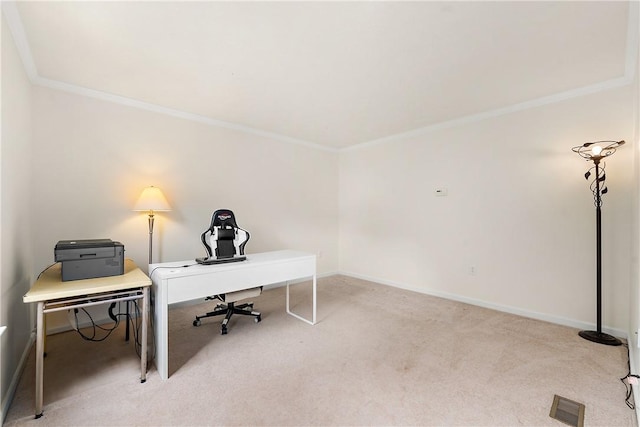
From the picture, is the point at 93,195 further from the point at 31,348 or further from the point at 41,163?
the point at 31,348

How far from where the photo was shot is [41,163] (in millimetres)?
2664

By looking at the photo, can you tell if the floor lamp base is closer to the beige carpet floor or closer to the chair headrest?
the beige carpet floor

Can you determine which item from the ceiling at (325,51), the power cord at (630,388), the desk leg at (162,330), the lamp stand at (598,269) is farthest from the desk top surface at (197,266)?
the lamp stand at (598,269)

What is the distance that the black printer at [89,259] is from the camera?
1.88m

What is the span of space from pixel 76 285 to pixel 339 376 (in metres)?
1.82

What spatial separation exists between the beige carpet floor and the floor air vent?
36mm

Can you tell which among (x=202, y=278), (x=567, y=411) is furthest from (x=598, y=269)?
(x=202, y=278)

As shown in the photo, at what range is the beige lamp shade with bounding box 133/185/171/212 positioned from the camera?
9.58 ft

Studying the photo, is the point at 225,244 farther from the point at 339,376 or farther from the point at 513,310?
the point at 513,310

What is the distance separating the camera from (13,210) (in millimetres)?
1939

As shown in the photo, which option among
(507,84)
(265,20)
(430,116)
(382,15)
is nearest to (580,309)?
(507,84)

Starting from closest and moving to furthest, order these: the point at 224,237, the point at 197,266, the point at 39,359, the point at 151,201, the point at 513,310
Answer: the point at 39,359 < the point at 197,266 < the point at 224,237 < the point at 151,201 < the point at 513,310

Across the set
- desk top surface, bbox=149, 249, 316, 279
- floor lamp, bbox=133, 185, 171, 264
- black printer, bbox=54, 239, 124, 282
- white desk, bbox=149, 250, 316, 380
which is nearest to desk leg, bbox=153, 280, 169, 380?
white desk, bbox=149, 250, 316, 380

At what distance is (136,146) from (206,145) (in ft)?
2.63
